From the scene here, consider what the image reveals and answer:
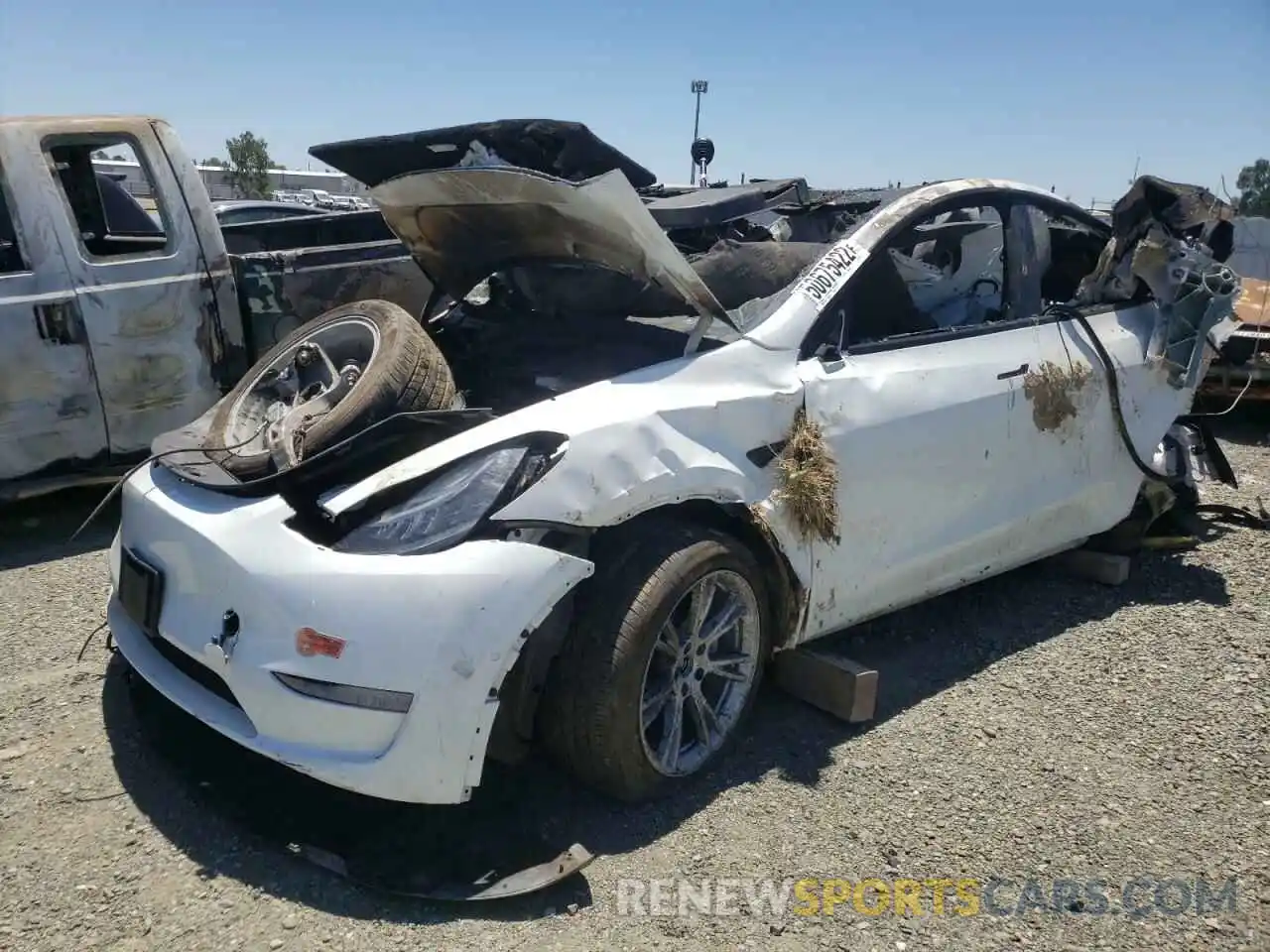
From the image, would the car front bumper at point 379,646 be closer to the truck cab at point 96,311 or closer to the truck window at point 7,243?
the truck cab at point 96,311

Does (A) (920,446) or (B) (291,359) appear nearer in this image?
(A) (920,446)

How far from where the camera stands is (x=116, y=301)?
206 inches

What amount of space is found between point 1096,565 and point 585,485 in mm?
3131

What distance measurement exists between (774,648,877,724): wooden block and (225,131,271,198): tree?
58473 millimetres

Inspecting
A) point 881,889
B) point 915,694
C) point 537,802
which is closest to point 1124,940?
point 881,889

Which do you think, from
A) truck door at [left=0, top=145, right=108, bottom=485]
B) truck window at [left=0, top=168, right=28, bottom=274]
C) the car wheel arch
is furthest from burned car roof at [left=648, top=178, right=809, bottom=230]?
truck window at [left=0, top=168, right=28, bottom=274]

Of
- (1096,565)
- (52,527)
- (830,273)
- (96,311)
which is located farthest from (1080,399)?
(52,527)

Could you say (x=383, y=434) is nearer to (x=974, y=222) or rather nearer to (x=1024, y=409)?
(x=1024, y=409)

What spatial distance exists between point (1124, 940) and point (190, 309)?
16.5ft

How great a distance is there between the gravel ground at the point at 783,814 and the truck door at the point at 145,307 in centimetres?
135

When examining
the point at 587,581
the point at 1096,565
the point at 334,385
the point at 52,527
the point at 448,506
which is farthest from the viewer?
the point at 52,527

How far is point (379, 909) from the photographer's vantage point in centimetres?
259

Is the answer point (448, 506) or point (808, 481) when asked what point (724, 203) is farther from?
point (448, 506)

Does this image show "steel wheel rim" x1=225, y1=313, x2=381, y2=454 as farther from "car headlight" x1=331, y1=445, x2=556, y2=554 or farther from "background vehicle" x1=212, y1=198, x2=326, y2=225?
"background vehicle" x1=212, y1=198, x2=326, y2=225
